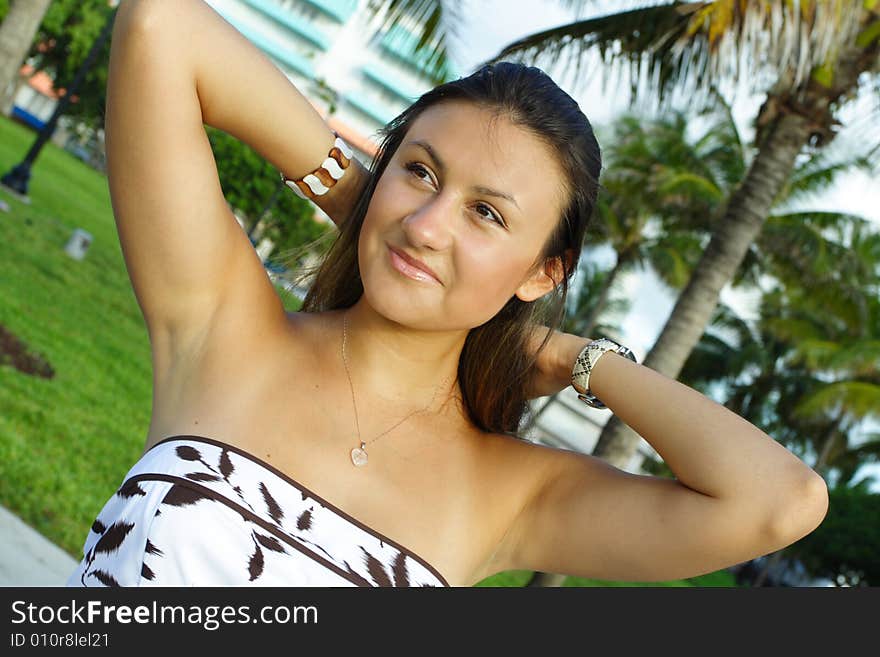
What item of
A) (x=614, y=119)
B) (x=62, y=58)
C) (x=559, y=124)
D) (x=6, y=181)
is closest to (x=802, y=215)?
(x=614, y=119)

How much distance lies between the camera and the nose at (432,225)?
6.66ft

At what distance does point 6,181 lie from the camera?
57.6 ft

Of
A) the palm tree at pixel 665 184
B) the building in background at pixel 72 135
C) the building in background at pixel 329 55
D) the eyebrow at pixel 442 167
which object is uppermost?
the building in background at pixel 329 55

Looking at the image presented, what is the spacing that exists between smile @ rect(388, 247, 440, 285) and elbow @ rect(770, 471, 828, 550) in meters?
0.89

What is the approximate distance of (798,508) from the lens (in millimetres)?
2135

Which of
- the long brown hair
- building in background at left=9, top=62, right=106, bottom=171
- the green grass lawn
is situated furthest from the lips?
building in background at left=9, top=62, right=106, bottom=171

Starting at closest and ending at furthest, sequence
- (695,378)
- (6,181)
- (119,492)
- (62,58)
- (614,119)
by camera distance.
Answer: (119,492)
(6,181)
(614,119)
(695,378)
(62,58)

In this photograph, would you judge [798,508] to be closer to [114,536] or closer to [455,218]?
[455,218]

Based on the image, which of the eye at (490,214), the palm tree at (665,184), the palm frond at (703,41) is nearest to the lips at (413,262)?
the eye at (490,214)

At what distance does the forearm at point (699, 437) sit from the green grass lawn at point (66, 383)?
1218 mm

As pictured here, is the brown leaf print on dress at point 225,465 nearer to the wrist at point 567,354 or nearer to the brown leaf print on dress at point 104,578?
the brown leaf print on dress at point 104,578

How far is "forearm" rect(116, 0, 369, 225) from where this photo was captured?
1880 mm
